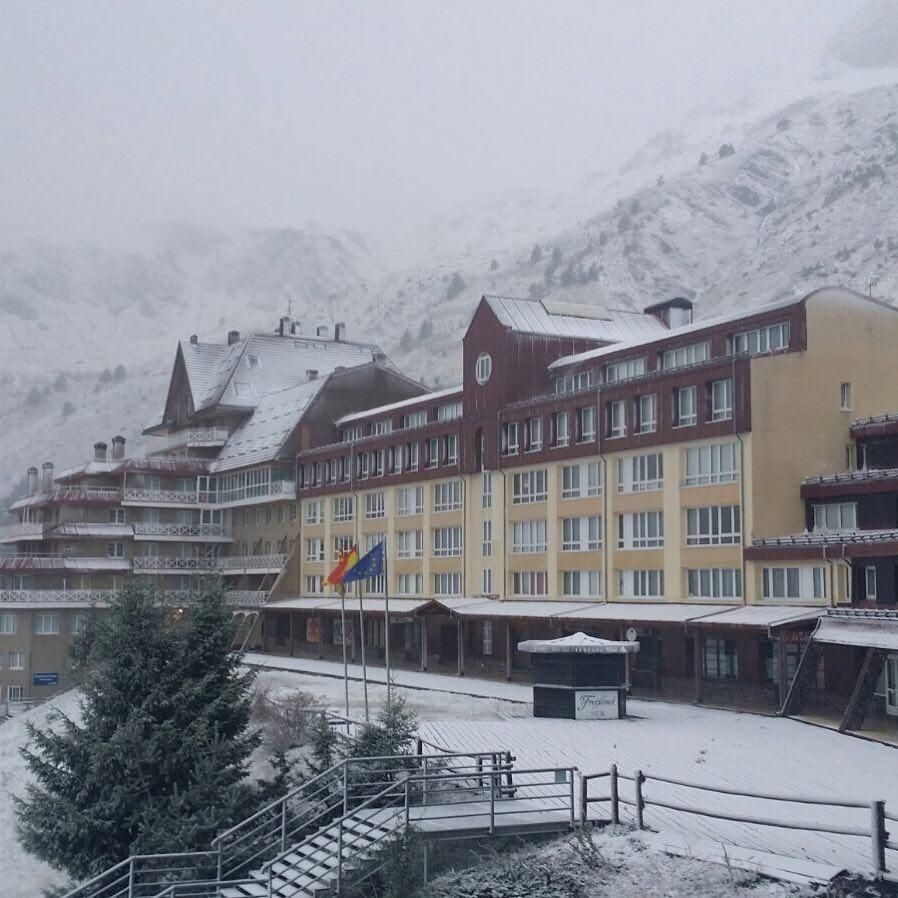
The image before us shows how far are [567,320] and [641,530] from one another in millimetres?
17215

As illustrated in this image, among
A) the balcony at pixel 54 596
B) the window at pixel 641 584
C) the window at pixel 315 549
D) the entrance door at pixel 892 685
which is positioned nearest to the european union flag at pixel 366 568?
the window at pixel 641 584

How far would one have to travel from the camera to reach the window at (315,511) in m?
82.1

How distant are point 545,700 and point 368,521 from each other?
37.0m

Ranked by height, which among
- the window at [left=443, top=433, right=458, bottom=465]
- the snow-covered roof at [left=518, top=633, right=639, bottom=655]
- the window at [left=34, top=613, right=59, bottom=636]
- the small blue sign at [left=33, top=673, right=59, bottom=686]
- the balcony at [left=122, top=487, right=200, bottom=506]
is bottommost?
the small blue sign at [left=33, top=673, right=59, bottom=686]

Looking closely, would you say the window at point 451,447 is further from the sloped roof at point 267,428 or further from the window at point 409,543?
the sloped roof at point 267,428

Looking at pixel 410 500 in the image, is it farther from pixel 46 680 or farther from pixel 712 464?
pixel 46 680

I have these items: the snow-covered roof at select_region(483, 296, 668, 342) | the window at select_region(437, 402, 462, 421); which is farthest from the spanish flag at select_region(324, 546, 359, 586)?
the window at select_region(437, 402, 462, 421)

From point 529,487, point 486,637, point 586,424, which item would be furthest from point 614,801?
point 486,637

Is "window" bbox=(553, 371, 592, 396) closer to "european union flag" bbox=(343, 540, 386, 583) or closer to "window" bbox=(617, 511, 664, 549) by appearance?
"window" bbox=(617, 511, 664, 549)

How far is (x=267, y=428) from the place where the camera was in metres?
90.0

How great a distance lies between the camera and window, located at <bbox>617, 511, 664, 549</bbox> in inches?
2153

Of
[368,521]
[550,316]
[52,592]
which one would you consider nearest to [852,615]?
[550,316]

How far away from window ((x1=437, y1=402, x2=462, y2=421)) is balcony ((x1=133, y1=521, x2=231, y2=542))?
23.3 metres

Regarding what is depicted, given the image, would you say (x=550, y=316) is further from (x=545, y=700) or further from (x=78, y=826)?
(x=78, y=826)
